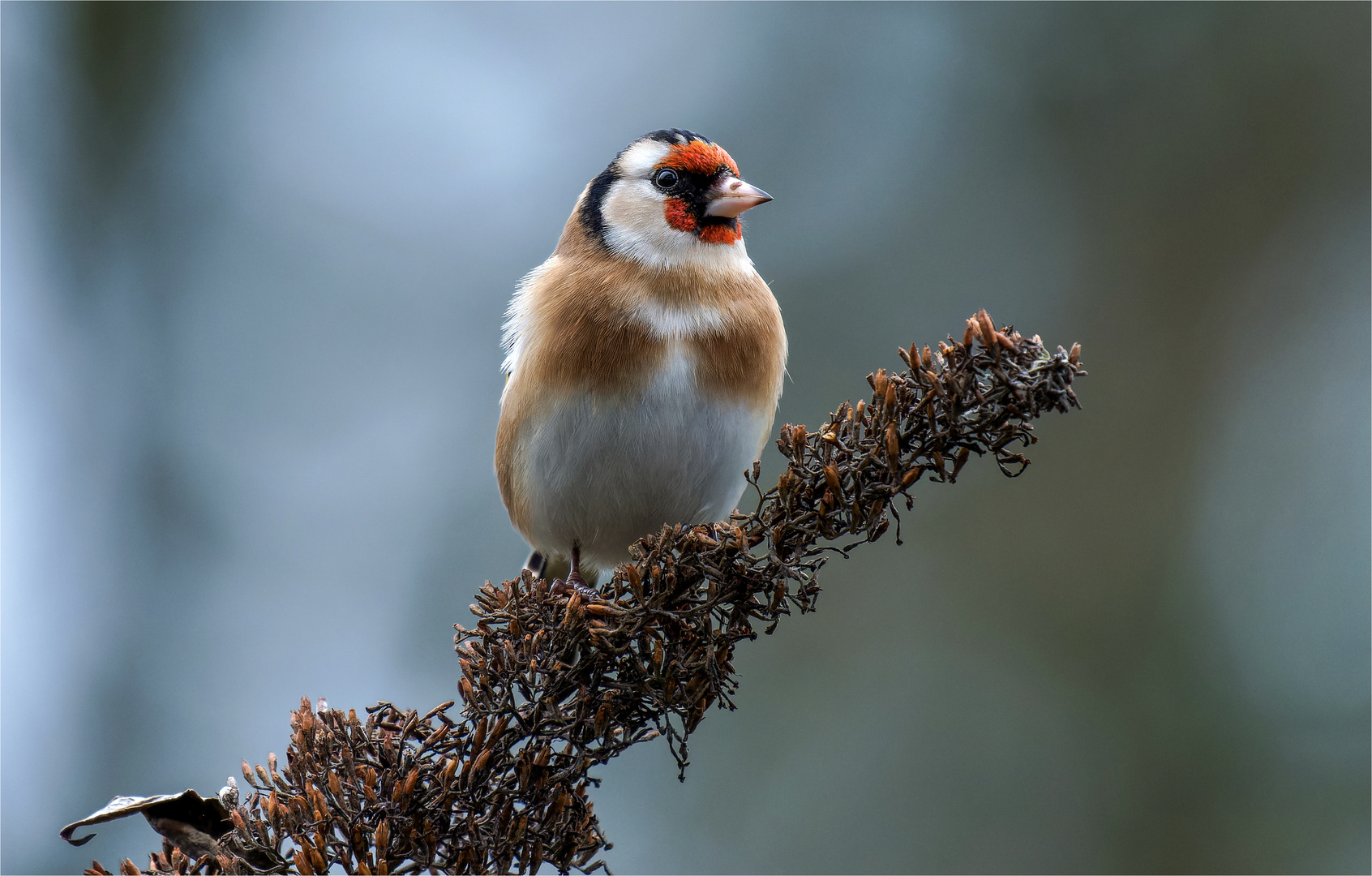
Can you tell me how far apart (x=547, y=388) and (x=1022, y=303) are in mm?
5741

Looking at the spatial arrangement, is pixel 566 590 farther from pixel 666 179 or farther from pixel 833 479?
pixel 666 179

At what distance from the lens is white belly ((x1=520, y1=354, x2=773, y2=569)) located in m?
3.38

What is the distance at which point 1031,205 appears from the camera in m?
8.56

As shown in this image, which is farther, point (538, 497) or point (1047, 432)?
point (1047, 432)

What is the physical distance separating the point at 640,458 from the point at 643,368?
0.92ft

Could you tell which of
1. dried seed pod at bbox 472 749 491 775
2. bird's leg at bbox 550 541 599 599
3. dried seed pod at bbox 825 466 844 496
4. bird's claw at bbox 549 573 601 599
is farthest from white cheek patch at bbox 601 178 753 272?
dried seed pod at bbox 472 749 491 775

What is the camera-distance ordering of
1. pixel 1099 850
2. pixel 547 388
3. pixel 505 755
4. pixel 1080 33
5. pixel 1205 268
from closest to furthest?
1. pixel 505 755
2. pixel 547 388
3. pixel 1099 850
4. pixel 1205 268
5. pixel 1080 33

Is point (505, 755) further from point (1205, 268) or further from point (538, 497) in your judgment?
point (1205, 268)

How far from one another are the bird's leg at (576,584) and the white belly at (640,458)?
112 mm

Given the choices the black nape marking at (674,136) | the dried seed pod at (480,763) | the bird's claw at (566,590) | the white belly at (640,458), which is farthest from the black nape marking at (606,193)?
the dried seed pod at (480,763)

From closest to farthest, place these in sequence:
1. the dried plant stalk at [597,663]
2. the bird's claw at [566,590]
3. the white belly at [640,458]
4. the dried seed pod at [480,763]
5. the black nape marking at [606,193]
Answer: the dried plant stalk at [597,663] < the dried seed pod at [480,763] < the bird's claw at [566,590] < the white belly at [640,458] < the black nape marking at [606,193]

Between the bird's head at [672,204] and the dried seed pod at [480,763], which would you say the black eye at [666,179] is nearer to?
the bird's head at [672,204]

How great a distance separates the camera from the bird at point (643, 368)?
3396 mm

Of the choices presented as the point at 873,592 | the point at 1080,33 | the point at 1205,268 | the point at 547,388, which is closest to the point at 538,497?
the point at 547,388
